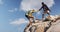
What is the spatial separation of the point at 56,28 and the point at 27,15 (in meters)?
5.85

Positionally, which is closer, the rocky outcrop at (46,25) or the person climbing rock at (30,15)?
the rocky outcrop at (46,25)

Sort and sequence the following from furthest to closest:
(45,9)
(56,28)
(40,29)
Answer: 1. (45,9)
2. (40,29)
3. (56,28)

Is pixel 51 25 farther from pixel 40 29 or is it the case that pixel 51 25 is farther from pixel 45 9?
pixel 45 9

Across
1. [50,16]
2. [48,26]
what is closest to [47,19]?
[50,16]

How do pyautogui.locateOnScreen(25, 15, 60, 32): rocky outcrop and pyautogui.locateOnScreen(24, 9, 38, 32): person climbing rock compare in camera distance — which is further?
pyautogui.locateOnScreen(24, 9, 38, 32): person climbing rock

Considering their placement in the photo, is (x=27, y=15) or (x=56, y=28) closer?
(x=56, y=28)

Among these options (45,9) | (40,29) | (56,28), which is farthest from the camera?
(45,9)

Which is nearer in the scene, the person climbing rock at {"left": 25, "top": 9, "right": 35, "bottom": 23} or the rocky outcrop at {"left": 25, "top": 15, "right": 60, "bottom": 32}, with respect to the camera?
the rocky outcrop at {"left": 25, "top": 15, "right": 60, "bottom": 32}

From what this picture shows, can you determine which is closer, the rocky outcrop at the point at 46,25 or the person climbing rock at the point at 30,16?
the rocky outcrop at the point at 46,25

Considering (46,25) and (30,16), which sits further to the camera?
(30,16)

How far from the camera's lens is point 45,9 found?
20516 millimetres

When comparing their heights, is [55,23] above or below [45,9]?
below

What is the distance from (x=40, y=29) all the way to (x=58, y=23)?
2493 mm

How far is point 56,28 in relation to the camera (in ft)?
54.3
